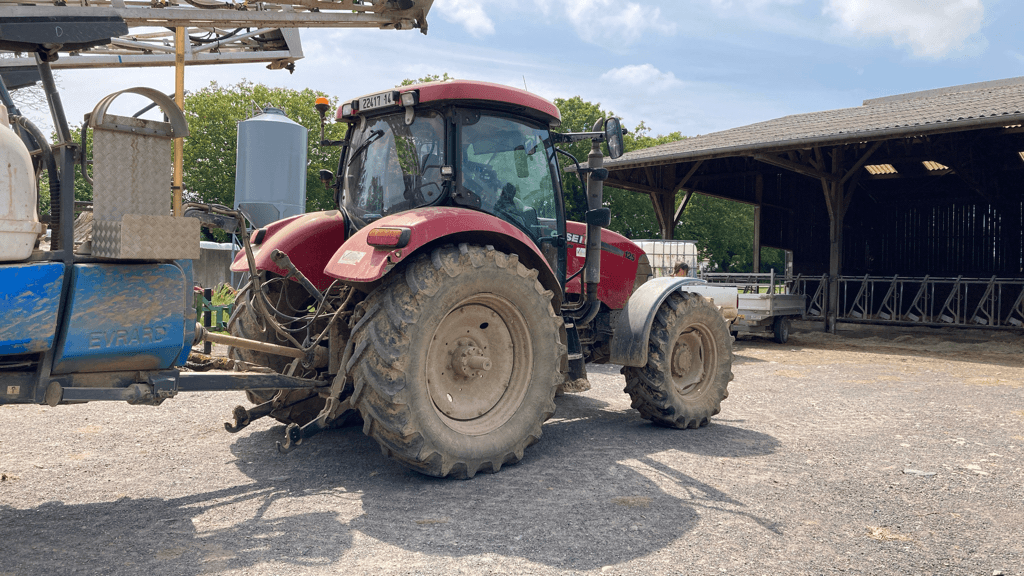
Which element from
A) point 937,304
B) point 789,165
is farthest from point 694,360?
point 937,304

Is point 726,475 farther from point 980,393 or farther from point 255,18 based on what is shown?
point 980,393

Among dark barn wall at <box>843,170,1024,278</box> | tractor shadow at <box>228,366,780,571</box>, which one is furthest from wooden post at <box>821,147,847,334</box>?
tractor shadow at <box>228,366,780,571</box>

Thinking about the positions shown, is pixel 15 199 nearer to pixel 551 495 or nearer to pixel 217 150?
pixel 551 495

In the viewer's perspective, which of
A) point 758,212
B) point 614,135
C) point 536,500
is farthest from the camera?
point 758,212

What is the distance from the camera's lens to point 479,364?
409 centimetres

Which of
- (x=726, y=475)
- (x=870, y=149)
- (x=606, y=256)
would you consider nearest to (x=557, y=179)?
(x=606, y=256)

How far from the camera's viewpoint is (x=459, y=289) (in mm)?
3881

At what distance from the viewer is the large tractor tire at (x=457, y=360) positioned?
12.0ft

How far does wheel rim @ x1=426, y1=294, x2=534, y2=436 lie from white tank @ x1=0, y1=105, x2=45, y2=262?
1875 mm

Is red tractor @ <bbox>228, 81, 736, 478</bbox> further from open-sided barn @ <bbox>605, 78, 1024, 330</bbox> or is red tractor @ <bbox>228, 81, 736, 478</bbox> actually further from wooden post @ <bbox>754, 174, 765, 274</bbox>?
wooden post @ <bbox>754, 174, 765, 274</bbox>

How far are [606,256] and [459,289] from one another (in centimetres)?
216

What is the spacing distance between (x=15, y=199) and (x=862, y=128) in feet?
46.6

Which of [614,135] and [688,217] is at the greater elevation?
[688,217]

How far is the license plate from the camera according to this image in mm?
4480
